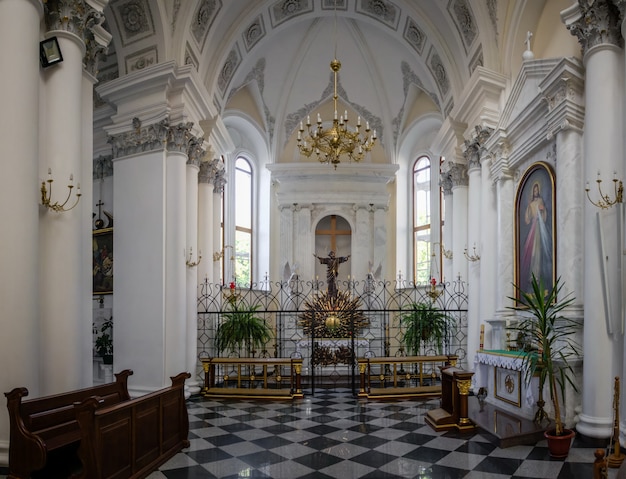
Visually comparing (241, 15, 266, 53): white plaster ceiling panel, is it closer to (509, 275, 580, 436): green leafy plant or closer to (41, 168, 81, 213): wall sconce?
(41, 168, 81, 213): wall sconce

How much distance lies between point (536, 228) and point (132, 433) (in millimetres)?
7008

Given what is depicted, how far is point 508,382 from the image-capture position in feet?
27.9

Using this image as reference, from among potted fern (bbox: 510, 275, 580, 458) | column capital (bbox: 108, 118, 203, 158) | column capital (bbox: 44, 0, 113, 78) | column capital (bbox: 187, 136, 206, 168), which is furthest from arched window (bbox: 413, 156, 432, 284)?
column capital (bbox: 44, 0, 113, 78)

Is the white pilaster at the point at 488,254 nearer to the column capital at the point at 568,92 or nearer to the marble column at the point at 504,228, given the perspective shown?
the marble column at the point at 504,228

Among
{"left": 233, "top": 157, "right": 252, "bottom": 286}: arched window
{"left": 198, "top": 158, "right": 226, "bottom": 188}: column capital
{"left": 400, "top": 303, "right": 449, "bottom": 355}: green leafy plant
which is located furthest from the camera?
{"left": 233, "top": 157, "right": 252, "bottom": 286}: arched window

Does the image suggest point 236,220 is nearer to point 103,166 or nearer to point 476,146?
point 103,166

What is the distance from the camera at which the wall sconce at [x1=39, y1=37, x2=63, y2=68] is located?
6.61 m

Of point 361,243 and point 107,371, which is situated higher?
point 361,243

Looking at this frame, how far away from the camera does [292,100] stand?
18.9m

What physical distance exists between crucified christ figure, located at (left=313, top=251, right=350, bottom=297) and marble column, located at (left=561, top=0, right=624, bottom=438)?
10794 millimetres

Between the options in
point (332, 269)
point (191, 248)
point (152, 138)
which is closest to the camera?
point (152, 138)

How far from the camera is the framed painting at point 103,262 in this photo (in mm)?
11719

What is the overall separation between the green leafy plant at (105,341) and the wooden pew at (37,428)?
5.29 metres

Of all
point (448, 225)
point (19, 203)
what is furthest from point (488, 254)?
point (19, 203)
